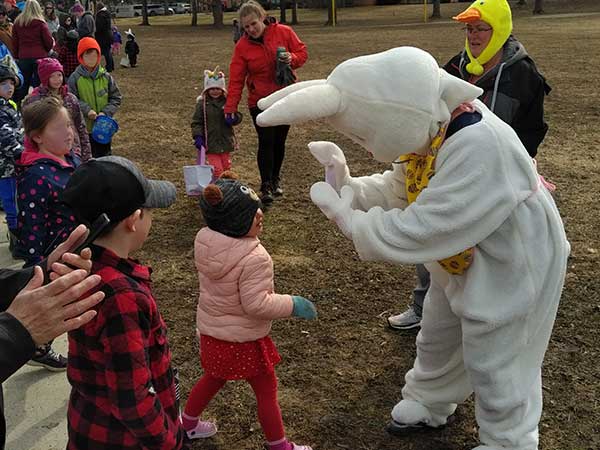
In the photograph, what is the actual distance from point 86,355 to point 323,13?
156 ft

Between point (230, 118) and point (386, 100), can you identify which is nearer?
point (386, 100)

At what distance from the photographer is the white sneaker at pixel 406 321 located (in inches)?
156

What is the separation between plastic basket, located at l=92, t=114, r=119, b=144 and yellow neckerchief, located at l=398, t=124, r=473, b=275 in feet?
12.9

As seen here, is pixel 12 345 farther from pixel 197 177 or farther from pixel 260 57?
pixel 260 57

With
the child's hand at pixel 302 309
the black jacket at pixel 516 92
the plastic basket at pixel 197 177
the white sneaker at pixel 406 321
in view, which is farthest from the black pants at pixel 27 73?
the child's hand at pixel 302 309

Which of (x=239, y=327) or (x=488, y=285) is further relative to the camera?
(x=239, y=327)

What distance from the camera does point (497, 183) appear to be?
224 centimetres

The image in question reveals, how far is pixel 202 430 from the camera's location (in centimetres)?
305

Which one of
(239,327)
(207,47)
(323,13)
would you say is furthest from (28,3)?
(323,13)

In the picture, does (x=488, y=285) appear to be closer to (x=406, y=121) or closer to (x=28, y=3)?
(x=406, y=121)

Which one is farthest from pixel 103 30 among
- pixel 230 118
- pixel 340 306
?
pixel 340 306

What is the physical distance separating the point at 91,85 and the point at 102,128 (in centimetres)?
49

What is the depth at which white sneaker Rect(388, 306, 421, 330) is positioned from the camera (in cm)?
397

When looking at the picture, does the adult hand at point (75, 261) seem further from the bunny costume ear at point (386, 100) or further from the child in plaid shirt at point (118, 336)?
the bunny costume ear at point (386, 100)
